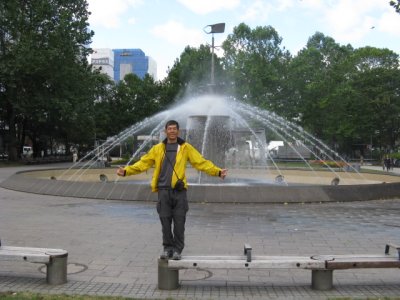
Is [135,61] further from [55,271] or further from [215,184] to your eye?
[55,271]

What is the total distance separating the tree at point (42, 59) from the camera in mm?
37406

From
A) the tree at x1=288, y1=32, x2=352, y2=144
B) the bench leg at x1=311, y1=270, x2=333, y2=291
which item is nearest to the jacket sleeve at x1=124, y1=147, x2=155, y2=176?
the bench leg at x1=311, y1=270, x2=333, y2=291

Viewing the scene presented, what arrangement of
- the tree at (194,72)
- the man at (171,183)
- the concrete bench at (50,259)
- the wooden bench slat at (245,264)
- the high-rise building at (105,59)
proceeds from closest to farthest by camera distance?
the wooden bench slat at (245,264) < the concrete bench at (50,259) < the man at (171,183) < the tree at (194,72) < the high-rise building at (105,59)

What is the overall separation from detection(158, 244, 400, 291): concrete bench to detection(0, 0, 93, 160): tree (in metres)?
34.4

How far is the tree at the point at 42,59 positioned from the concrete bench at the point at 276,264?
3437 centimetres

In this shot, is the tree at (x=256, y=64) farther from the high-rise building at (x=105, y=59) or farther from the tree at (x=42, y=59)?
the high-rise building at (x=105, y=59)

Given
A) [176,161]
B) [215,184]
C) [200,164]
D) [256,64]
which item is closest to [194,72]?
[256,64]

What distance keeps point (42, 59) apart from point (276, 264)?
35.0 metres

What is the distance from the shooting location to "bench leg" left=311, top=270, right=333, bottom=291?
18.2ft

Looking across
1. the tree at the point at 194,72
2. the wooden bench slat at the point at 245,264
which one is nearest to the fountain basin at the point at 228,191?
the wooden bench slat at the point at 245,264

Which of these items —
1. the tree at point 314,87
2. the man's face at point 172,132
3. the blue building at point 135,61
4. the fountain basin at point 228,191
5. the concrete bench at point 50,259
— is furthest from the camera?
the blue building at point 135,61

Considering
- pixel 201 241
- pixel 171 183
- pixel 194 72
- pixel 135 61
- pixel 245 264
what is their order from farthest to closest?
pixel 135 61
pixel 194 72
pixel 201 241
pixel 171 183
pixel 245 264

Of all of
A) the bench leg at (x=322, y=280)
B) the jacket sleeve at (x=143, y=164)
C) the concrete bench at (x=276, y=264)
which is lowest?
the bench leg at (x=322, y=280)

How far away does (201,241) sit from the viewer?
8250mm
